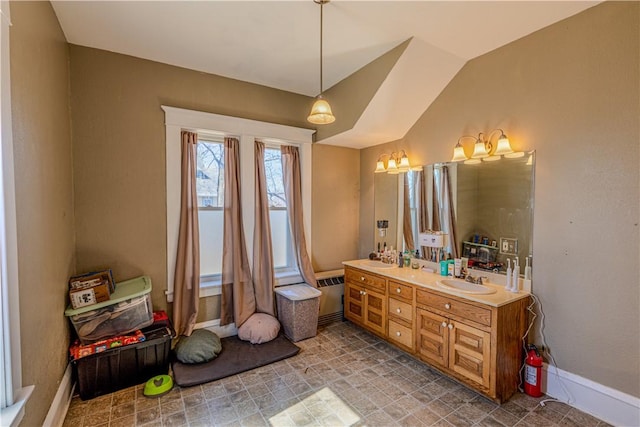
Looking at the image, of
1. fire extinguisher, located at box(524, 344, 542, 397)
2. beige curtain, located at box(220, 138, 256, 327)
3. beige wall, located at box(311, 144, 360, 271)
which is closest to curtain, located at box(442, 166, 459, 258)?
fire extinguisher, located at box(524, 344, 542, 397)

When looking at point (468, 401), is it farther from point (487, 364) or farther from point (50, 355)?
point (50, 355)

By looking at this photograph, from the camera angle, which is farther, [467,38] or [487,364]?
[467,38]

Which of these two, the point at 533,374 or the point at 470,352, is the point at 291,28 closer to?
the point at 470,352

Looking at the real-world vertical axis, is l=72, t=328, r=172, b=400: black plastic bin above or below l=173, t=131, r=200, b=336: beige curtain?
below

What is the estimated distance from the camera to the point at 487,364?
2.22 metres

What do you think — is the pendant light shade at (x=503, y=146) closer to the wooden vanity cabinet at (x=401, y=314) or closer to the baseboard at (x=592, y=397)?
the wooden vanity cabinet at (x=401, y=314)

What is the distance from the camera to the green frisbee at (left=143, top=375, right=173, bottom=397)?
2.35 metres

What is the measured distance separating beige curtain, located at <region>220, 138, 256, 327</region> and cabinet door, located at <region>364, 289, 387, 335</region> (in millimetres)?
1400

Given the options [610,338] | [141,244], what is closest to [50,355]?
[141,244]

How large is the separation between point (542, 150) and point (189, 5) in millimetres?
2967

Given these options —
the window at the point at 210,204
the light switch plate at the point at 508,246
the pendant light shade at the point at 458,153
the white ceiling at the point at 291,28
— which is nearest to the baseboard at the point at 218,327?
the window at the point at 210,204

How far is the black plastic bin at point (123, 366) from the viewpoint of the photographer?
2.29 meters

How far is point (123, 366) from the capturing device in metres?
2.41

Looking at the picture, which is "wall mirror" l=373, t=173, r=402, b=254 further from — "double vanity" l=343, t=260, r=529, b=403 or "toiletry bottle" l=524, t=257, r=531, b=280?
"toiletry bottle" l=524, t=257, r=531, b=280
